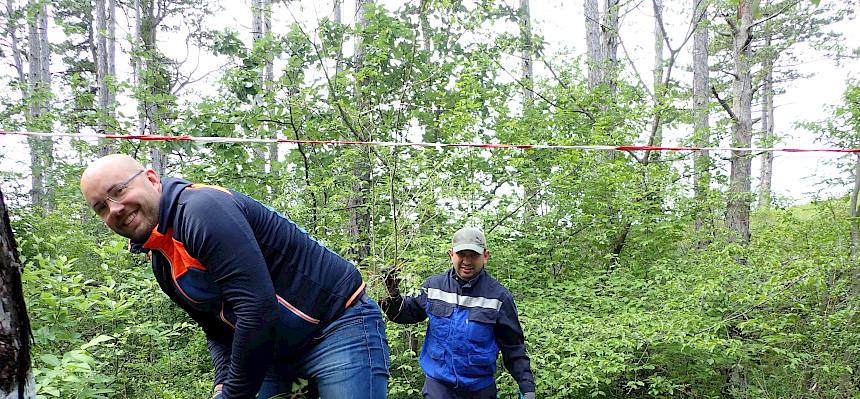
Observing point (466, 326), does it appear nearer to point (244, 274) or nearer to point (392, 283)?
point (392, 283)

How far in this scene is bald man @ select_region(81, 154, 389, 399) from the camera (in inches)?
55.6

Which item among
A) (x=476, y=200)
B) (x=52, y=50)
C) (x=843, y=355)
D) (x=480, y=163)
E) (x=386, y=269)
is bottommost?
(x=843, y=355)

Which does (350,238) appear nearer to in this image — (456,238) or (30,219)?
(456,238)

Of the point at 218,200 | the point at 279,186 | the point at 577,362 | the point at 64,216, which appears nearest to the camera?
the point at 218,200

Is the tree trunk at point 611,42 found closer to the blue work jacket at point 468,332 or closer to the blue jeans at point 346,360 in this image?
the blue work jacket at point 468,332

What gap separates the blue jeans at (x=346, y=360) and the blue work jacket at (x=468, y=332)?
4.55ft

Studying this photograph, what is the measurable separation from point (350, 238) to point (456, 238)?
1690 millimetres

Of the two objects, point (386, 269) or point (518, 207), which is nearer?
point (386, 269)

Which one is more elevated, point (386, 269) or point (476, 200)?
point (476, 200)

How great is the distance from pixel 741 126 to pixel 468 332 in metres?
4.77

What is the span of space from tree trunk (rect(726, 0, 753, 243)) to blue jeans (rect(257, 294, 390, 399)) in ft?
16.2

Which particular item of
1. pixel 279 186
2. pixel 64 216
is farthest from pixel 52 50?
pixel 279 186

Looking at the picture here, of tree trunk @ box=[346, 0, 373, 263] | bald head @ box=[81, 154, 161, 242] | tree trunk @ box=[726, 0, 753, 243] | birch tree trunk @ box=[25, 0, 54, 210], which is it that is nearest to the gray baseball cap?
tree trunk @ box=[346, 0, 373, 263]

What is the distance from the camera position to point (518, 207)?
17.1 feet
